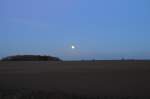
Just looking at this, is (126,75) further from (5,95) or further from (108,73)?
(5,95)

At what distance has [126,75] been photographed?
8156 mm

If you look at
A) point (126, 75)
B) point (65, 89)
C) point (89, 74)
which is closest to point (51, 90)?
point (65, 89)

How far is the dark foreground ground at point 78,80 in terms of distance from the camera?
7.60m

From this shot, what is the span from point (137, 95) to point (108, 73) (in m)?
1.01

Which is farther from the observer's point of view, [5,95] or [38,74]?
[38,74]

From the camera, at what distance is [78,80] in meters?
8.26

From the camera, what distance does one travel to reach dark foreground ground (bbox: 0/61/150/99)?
7602mm

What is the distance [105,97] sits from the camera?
7316mm

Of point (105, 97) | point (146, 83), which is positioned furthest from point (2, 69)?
point (146, 83)

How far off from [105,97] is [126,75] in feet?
3.60

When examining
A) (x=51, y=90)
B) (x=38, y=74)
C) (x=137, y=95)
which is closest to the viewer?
(x=137, y=95)

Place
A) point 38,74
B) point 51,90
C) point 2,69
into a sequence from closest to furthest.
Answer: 1. point 51,90
2. point 38,74
3. point 2,69

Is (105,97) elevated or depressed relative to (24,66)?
depressed

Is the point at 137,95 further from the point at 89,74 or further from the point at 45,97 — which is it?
the point at 45,97
